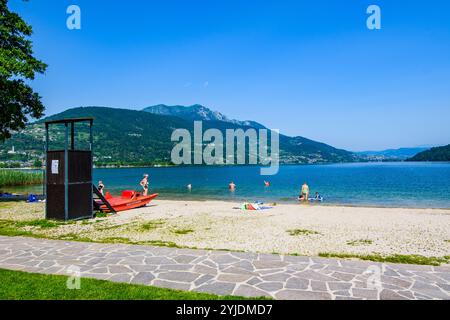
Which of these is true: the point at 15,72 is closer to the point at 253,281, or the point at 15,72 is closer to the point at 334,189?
the point at 253,281

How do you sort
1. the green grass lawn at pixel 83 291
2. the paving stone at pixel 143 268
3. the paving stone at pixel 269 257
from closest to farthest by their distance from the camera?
the green grass lawn at pixel 83 291 → the paving stone at pixel 143 268 → the paving stone at pixel 269 257

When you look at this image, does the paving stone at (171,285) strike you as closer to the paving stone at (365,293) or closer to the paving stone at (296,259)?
the paving stone at (296,259)

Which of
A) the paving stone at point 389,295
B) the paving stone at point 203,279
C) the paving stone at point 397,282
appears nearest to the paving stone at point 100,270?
the paving stone at point 203,279

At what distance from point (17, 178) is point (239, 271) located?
1985 inches

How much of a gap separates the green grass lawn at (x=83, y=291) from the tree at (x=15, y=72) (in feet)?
47.2

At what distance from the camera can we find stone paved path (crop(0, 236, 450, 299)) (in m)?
5.52

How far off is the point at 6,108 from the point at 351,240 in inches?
832

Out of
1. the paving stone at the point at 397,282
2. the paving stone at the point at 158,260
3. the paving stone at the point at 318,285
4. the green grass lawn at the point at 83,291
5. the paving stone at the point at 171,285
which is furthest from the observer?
the paving stone at the point at 158,260

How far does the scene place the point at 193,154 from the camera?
635 ft

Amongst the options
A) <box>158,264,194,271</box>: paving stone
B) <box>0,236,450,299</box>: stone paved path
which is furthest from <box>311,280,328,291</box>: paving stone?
<box>158,264,194,271</box>: paving stone

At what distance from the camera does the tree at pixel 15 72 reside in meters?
17.0
